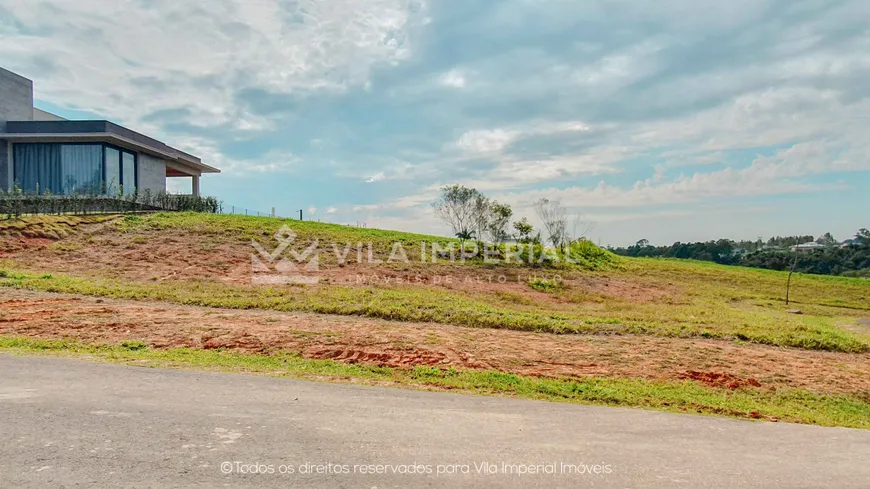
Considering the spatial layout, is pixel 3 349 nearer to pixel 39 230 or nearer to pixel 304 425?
pixel 304 425

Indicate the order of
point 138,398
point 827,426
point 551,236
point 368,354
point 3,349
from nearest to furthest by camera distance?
point 138,398 < point 827,426 < point 3,349 < point 368,354 < point 551,236

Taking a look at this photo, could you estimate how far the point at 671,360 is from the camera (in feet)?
26.9

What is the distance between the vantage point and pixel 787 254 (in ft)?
119

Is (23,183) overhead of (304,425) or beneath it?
overhead

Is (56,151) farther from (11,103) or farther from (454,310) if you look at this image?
(454,310)

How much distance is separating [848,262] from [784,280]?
17232 mm

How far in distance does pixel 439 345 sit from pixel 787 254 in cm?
3792

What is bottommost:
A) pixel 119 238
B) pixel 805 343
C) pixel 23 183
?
pixel 805 343

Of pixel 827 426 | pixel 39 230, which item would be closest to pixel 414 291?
pixel 827 426

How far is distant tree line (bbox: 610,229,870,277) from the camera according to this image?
36062 mm

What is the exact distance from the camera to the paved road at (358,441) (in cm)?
327

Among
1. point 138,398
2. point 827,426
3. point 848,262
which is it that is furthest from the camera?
point 848,262

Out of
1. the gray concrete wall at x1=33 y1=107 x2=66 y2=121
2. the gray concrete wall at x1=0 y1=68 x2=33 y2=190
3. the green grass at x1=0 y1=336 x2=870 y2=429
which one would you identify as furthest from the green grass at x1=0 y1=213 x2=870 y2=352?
the gray concrete wall at x1=33 y1=107 x2=66 y2=121

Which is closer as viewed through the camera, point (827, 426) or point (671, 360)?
point (827, 426)
